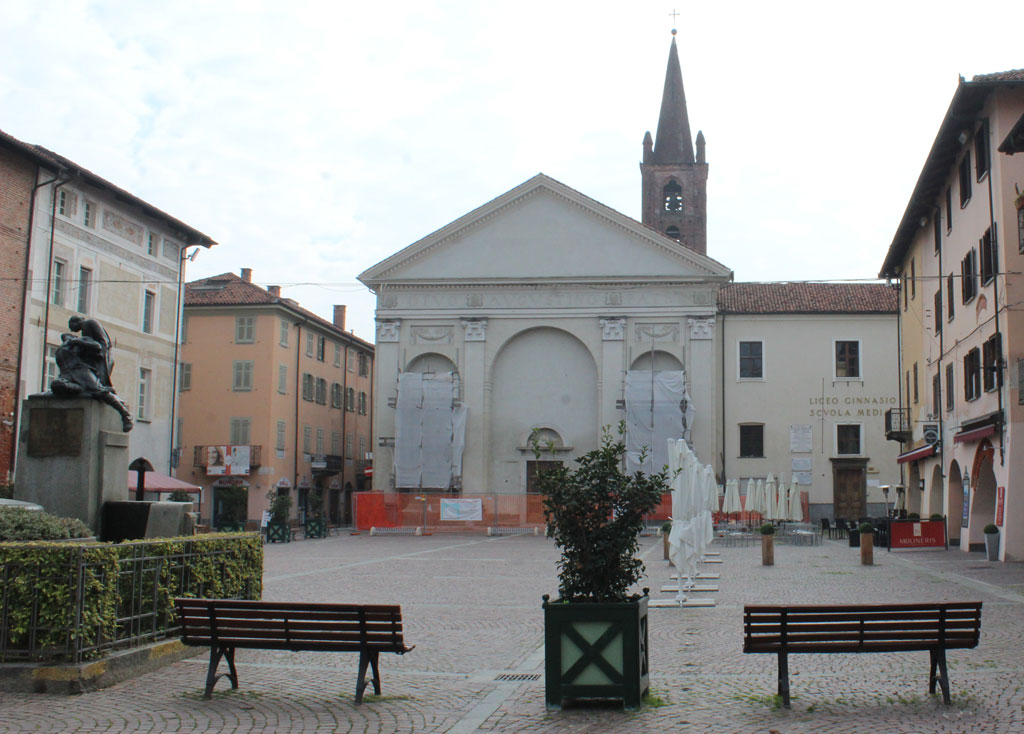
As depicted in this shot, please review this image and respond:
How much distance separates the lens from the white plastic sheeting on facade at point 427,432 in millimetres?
48188

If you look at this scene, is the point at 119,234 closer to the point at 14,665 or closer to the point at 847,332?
the point at 14,665

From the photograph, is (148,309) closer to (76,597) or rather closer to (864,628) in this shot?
(76,597)

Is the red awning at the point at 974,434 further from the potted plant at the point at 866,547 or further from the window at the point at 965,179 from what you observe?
the window at the point at 965,179

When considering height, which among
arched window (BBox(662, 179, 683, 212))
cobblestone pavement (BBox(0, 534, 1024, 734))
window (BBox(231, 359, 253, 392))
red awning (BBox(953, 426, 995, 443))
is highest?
arched window (BBox(662, 179, 683, 212))

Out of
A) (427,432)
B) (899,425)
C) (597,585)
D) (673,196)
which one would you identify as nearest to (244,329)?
(427,432)

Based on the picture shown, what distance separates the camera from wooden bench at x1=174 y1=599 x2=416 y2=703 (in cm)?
848

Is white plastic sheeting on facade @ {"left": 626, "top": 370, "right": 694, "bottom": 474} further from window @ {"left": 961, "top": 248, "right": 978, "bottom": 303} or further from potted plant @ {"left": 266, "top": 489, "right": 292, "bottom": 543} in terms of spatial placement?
window @ {"left": 961, "top": 248, "right": 978, "bottom": 303}

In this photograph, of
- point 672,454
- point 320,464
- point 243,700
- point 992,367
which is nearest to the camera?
point 243,700

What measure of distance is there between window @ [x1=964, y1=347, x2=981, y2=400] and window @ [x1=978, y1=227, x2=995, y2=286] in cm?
204

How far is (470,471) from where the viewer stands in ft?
159

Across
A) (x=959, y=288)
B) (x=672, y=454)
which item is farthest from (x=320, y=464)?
(x=672, y=454)

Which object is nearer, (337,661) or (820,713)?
(820,713)

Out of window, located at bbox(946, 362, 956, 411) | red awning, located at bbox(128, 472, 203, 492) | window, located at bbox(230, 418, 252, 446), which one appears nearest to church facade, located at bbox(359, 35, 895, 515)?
window, located at bbox(230, 418, 252, 446)

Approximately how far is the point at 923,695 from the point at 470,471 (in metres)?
40.2
